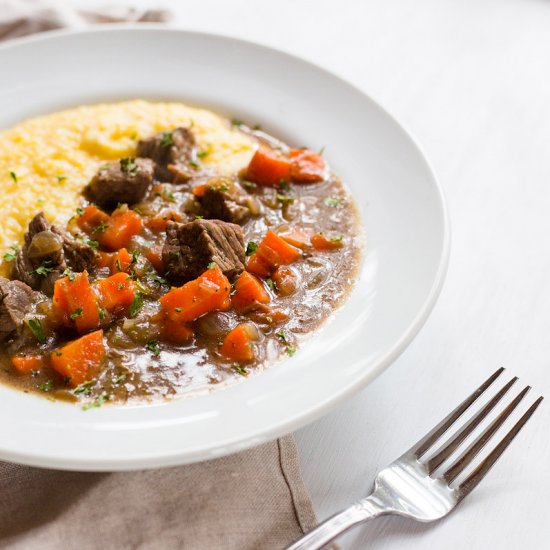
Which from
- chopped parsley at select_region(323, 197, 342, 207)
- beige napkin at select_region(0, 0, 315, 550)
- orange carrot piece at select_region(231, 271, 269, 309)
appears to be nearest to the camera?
beige napkin at select_region(0, 0, 315, 550)

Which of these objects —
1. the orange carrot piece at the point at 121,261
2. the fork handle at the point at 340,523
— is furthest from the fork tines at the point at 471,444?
the orange carrot piece at the point at 121,261

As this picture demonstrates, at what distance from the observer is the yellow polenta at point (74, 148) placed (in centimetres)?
609

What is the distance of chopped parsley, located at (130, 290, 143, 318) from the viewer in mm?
5141

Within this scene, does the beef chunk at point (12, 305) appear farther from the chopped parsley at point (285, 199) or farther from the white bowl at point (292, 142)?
the chopped parsley at point (285, 199)

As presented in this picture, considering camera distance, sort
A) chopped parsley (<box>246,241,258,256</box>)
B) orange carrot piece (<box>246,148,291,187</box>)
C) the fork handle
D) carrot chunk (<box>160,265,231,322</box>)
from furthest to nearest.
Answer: orange carrot piece (<box>246,148,291,187</box>) < chopped parsley (<box>246,241,258,256</box>) < carrot chunk (<box>160,265,231,322</box>) < the fork handle

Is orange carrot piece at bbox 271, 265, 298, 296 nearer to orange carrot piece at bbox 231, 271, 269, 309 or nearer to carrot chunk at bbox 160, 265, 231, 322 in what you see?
orange carrot piece at bbox 231, 271, 269, 309

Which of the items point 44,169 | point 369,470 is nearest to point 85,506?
point 369,470

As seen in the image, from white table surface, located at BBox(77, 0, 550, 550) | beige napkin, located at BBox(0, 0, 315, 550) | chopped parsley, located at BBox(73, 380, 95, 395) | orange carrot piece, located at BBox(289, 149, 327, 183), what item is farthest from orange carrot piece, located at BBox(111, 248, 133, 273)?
white table surface, located at BBox(77, 0, 550, 550)

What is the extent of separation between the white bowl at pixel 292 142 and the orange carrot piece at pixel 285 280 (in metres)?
0.47

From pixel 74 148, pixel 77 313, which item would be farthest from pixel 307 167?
pixel 77 313

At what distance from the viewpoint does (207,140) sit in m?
6.80

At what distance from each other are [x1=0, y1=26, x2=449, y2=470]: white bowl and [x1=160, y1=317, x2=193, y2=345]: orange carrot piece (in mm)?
559

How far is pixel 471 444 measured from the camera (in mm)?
4492

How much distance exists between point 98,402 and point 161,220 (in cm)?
183
